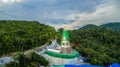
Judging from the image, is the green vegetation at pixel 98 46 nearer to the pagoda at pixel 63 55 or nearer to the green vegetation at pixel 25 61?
the pagoda at pixel 63 55

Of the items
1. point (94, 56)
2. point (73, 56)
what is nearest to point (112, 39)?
point (94, 56)

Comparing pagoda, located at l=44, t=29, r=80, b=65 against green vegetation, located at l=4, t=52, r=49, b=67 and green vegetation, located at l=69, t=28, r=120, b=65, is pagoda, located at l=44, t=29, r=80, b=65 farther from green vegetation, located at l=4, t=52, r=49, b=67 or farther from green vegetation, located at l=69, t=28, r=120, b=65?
green vegetation, located at l=69, t=28, r=120, b=65

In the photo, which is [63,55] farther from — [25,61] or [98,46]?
[98,46]

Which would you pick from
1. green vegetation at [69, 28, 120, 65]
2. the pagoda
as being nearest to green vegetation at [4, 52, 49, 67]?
the pagoda

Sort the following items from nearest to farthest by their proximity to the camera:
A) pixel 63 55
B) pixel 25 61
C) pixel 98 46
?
1. pixel 25 61
2. pixel 63 55
3. pixel 98 46

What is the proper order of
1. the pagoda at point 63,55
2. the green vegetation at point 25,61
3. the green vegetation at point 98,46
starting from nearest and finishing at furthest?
the green vegetation at point 25,61 < the pagoda at point 63,55 < the green vegetation at point 98,46

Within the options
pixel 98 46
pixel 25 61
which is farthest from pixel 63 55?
pixel 98 46

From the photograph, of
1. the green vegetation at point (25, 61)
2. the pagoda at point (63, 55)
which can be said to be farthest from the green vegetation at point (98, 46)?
the green vegetation at point (25, 61)

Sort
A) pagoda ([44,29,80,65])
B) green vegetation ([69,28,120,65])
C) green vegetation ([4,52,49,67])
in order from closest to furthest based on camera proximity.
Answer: green vegetation ([4,52,49,67]) < pagoda ([44,29,80,65]) < green vegetation ([69,28,120,65])

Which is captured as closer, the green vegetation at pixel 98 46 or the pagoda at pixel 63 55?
the pagoda at pixel 63 55
